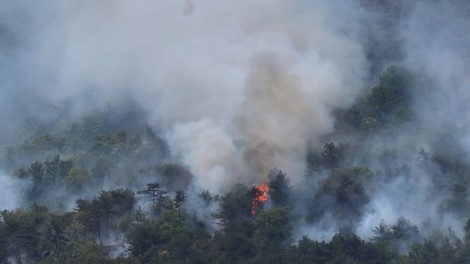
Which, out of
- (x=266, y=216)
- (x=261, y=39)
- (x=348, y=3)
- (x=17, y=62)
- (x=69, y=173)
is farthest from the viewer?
(x=17, y=62)

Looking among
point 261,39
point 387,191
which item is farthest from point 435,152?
point 261,39

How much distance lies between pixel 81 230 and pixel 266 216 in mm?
11380

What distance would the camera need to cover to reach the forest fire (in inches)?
2706

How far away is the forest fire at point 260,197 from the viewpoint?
68.7m

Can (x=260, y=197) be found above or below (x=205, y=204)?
below

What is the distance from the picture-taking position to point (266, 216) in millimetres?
66062

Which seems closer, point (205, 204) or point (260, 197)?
point (260, 197)

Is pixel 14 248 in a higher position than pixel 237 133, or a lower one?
lower

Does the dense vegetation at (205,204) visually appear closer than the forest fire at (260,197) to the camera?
Yes

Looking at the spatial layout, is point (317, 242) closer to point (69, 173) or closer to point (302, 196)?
point (302, 196)

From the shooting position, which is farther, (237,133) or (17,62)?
(17,62)

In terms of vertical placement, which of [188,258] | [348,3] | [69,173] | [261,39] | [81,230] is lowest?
[188,258]

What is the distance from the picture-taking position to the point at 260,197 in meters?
70.4

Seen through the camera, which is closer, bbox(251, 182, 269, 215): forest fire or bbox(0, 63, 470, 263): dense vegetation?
bbox(0, 63, 470, 263): dense vegetation
